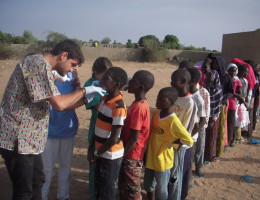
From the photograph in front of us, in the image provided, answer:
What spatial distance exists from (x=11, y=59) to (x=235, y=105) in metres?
16.6

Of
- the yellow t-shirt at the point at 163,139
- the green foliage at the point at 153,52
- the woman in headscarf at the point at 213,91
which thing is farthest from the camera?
the green foliage at the point at 153,52

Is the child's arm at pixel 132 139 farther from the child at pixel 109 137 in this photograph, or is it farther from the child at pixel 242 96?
the child at pixel 242 96

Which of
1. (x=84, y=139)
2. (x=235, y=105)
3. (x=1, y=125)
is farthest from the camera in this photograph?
(x=84, y=139)

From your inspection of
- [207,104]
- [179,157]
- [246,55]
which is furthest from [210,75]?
[246,55]

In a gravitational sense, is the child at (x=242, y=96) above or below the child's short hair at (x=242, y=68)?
below

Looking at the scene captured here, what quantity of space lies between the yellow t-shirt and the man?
0.89m

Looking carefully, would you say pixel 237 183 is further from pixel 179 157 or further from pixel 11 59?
pixel 11 59

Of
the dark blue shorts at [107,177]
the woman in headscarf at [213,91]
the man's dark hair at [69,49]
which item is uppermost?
the man's dark hair at [69,49]

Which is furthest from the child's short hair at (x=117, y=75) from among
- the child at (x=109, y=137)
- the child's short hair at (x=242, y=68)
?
the child's short hair at (x=242, y=68)

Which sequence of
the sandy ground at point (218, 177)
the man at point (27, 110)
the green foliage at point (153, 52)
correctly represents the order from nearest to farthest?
the man at point (27, 110) → the sandy ground at point (218, 177) → the green foliage at point (153, 52)

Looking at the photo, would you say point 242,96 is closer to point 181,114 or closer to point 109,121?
point 181,114

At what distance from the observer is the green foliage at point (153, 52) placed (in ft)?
66.5

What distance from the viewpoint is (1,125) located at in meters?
1.76

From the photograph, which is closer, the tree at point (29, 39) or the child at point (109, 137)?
the child at point (109, 137)
